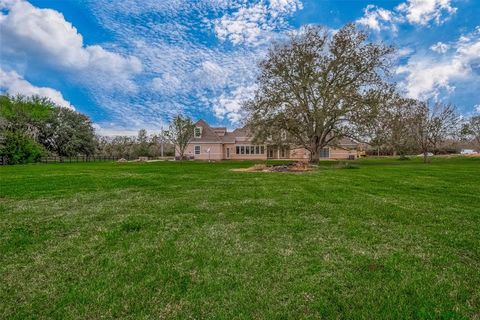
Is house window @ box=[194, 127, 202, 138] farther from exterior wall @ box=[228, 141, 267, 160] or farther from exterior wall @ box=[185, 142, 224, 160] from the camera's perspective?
exterior wall @ box=[228, 141, 267, 160]

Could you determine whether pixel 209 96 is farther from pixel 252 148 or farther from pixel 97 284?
pixel 97 284

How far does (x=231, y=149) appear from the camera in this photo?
4878cm

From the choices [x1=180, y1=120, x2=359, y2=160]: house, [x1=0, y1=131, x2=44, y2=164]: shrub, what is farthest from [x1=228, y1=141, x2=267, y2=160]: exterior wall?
[x1=0, y1=131, x2=44, y2=164]: shrub

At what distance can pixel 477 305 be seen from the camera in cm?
284

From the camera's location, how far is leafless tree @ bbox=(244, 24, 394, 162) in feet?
83.0

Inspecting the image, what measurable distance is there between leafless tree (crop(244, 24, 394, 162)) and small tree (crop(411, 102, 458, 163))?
13.9m

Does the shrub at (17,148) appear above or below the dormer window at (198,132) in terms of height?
below

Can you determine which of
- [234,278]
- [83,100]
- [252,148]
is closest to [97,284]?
[234,278]

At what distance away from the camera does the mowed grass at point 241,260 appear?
2889 mm

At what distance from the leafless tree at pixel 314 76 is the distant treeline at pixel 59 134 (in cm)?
2919

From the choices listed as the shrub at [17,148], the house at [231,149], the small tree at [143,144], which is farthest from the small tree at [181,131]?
the shrub at [17,148]

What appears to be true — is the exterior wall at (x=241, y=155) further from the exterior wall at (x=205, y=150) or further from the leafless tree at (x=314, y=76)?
the leafless tree at (x=314, y=76)

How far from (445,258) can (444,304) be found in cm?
145

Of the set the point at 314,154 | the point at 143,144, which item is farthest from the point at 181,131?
the point at 314,154
